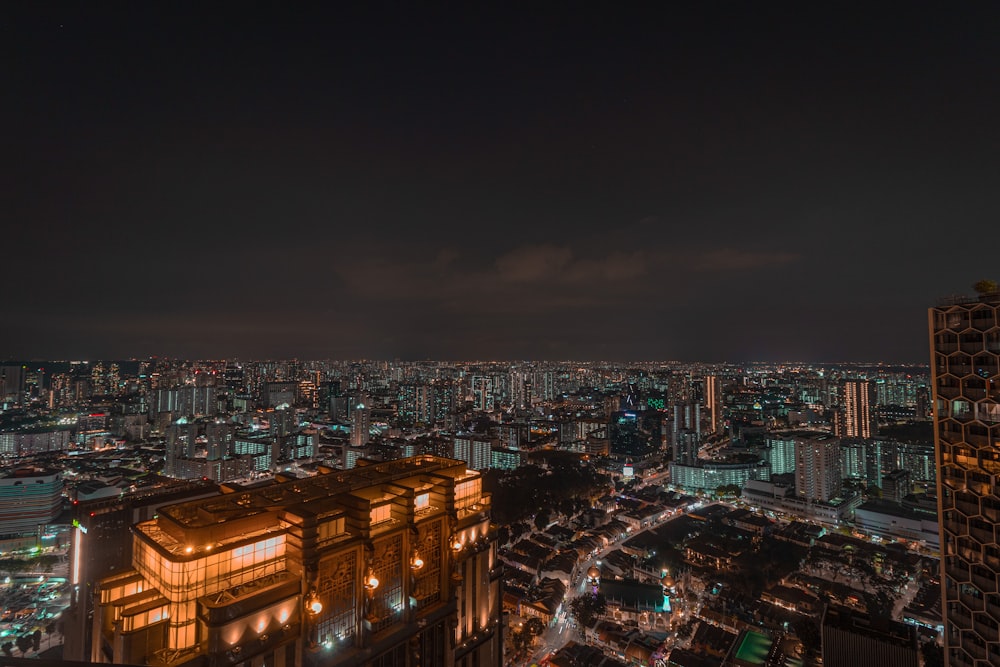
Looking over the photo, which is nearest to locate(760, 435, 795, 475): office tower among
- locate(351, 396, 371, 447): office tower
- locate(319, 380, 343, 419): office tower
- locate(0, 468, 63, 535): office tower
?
locate(351, 396, 371, 447): office tower

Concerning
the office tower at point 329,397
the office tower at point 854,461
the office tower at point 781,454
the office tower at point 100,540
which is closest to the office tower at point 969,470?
the office tower at point 100,540

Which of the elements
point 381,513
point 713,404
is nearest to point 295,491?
point 381,513

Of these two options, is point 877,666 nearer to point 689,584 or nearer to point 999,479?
point 999,479

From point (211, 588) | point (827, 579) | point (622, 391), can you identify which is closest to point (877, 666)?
point (827, 579)

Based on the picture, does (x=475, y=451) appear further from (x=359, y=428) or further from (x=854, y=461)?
(x=854, y=461)

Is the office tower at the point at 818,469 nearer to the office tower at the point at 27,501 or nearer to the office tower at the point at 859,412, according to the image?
the office tower at the point at 859,412
